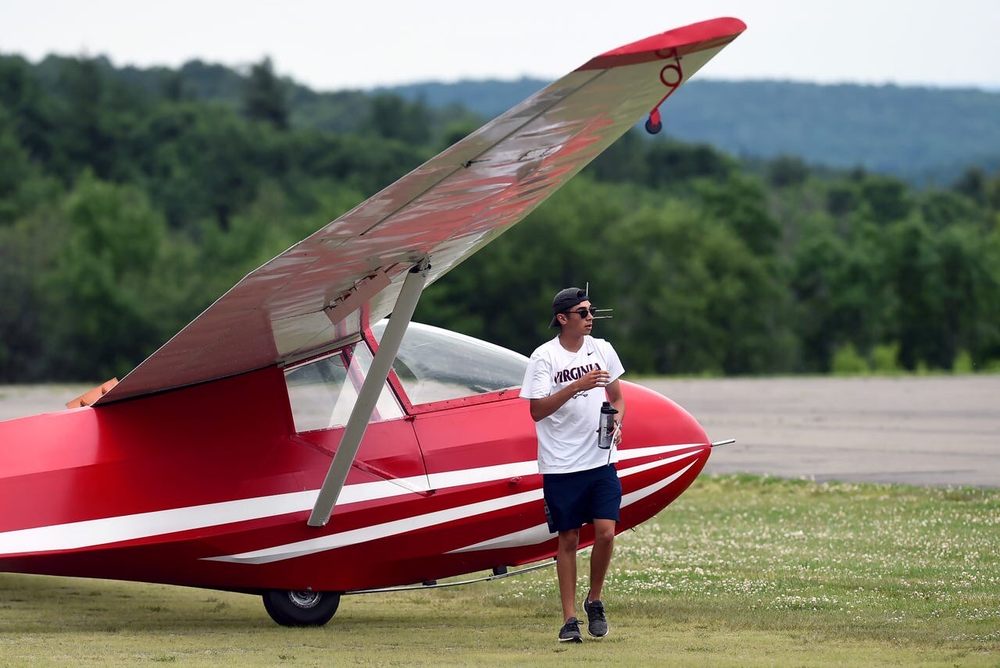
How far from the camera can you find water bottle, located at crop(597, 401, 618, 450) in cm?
793

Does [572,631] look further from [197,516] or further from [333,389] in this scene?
[197,516]

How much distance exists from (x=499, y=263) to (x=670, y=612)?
8192 centimetres

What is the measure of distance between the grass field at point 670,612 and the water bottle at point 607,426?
1.19 meters

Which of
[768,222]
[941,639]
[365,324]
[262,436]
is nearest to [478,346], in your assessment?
[365,324]

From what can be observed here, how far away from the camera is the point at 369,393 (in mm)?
8336

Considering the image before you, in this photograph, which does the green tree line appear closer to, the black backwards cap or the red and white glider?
the red and white glider

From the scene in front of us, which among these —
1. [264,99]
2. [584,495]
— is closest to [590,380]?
[584,495]

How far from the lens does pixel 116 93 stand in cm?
13900

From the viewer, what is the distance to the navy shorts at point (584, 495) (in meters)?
8.05

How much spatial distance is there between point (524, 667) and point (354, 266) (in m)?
2.38

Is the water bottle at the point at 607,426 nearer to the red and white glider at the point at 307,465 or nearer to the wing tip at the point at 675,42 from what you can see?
the red and white glider at the point at 307,465

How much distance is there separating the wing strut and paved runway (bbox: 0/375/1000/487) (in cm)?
1023

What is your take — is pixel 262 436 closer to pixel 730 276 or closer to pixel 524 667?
pixel 524 667

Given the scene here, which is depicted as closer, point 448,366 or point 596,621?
point 596,621
